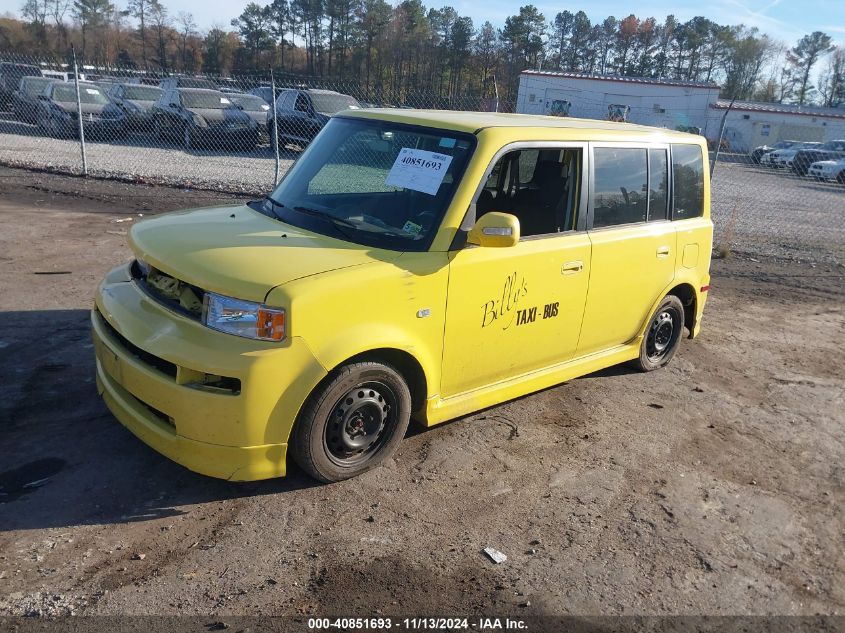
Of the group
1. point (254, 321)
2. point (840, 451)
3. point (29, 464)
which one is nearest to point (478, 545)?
point (254, 321)

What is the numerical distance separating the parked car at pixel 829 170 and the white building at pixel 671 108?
4.42 meters

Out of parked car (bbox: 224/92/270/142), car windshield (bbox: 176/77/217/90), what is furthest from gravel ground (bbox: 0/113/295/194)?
car windshield (bbox: 176/77/217/90)

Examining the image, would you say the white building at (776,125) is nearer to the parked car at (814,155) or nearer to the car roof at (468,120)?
the parked car at (814,155)

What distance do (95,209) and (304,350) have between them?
8.56 metres

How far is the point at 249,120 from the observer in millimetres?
19562

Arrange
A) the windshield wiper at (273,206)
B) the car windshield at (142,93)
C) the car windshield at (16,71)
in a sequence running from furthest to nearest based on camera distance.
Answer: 1. the car windshield at (16,71)
2. the car windshield at (142,93)
3. the windshield wiper at (273,206)

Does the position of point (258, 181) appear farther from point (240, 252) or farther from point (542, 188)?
point (240, 252)

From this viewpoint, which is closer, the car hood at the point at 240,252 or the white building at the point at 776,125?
the car hood at the point at 240,252

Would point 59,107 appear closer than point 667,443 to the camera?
No

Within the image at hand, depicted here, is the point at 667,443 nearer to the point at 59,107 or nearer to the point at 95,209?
the point at 95,209

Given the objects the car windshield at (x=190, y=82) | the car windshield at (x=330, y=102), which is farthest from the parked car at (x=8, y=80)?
the car windshield at (x=330, y=102)

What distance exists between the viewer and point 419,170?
4156mm

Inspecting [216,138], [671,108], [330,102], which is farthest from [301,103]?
[671,108]

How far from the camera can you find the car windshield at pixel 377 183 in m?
4.00
